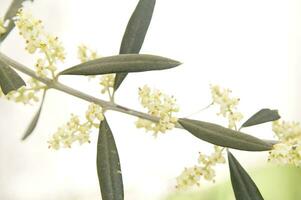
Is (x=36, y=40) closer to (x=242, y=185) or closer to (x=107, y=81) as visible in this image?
(x=107, y=81)

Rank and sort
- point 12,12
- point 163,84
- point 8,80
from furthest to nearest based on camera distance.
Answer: point 163,84 → point 12,12 → point 8,80

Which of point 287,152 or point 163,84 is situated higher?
point 163,84

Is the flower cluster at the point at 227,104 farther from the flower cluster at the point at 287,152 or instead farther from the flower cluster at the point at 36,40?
the flower cluster at the point at 36,40

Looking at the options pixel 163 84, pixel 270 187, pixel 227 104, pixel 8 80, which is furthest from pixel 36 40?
pixel 270 187

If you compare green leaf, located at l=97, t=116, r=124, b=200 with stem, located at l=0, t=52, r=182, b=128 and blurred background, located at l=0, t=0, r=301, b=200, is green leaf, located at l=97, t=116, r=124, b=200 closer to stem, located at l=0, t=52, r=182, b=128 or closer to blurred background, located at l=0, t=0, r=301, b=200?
stem, located at l=0, t=52, r=182, b=128

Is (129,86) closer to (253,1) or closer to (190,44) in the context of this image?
(190,44)

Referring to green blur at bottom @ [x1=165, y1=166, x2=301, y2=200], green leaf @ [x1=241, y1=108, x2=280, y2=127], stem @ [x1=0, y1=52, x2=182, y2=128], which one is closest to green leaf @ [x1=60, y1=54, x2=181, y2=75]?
stem @ [x1=0, y1=52, x2=182, y2=128]
